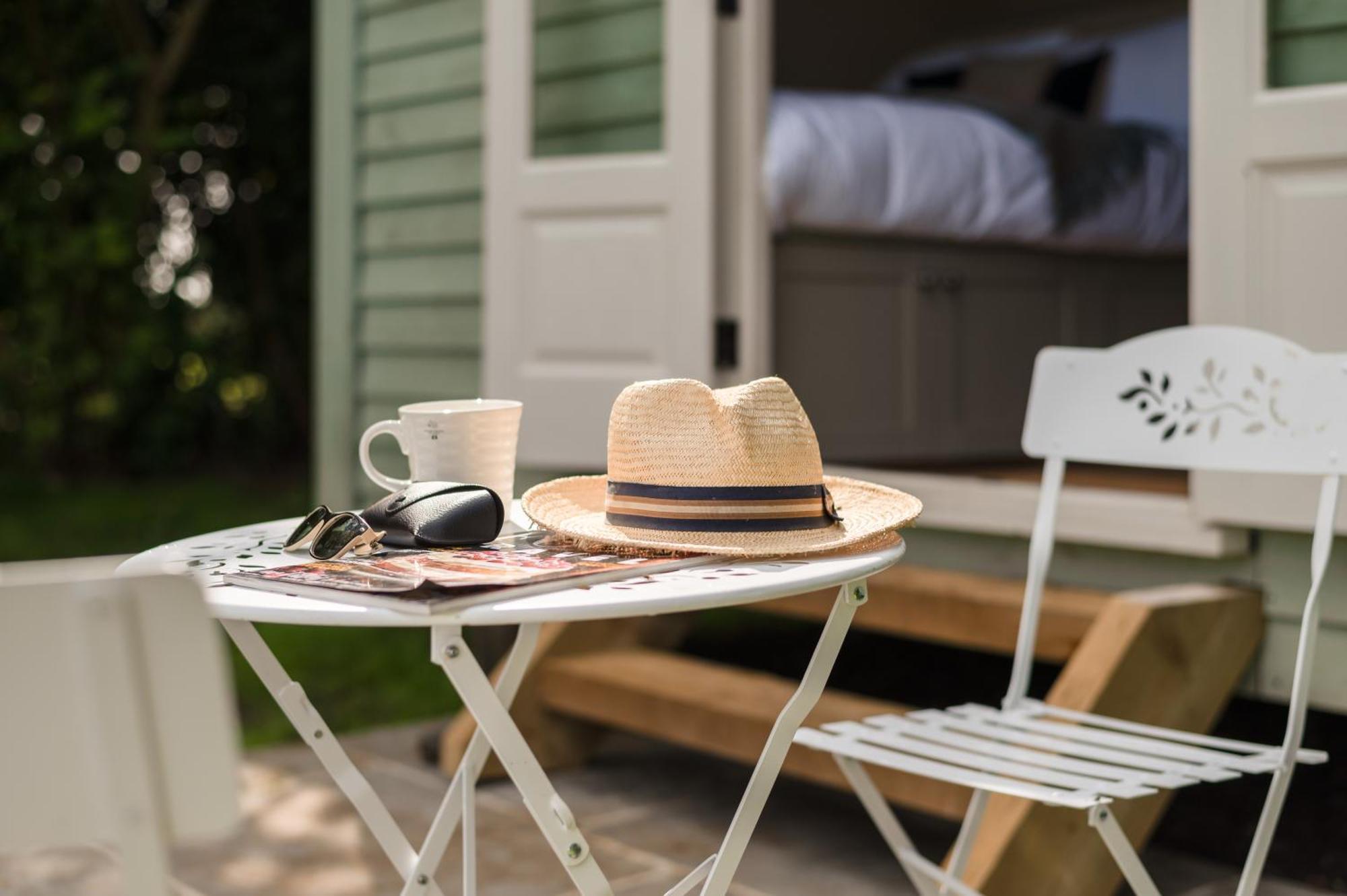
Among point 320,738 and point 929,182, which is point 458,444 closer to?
point 320,738

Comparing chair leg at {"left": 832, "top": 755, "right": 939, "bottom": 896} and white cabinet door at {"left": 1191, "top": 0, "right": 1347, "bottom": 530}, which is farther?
white cabinet door at {"left": 1191, "top": 0, "right": 1347, "bottom": 530}

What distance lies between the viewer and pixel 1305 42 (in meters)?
2.64

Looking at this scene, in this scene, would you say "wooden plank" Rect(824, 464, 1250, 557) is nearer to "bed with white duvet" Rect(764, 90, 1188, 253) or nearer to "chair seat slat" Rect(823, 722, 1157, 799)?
"chair seat slat" Rect(823, 722, 1157, 799)

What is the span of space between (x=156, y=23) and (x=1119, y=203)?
562cm

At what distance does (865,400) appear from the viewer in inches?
170

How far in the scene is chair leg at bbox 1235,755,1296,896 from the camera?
6.29 feet

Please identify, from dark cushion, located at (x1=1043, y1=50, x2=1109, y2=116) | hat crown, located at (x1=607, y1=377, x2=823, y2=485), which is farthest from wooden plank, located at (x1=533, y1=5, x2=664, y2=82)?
dark cushion, located at (x1=1043, y1=50, x2=1109, y2=116)

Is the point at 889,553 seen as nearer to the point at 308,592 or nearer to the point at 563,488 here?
the point at 563,488

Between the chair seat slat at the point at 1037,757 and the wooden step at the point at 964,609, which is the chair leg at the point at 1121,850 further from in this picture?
the wooden step at the point at 964,609

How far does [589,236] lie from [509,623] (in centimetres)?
223

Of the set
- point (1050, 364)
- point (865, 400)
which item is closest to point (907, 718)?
point (1050, 364)

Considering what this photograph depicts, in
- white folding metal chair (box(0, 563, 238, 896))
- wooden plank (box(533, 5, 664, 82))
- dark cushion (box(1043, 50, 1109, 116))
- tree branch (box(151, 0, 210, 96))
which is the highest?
tree branch (box(151, 0, 210, 96))

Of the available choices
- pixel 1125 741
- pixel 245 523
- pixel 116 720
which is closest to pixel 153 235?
pixel 245 523

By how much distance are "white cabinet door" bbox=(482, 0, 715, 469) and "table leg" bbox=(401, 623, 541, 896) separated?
5.24ft
